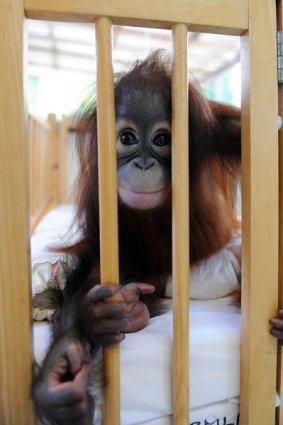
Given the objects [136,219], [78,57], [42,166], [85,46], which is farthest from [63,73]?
[136,219]

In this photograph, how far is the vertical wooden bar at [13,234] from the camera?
0.55 metres

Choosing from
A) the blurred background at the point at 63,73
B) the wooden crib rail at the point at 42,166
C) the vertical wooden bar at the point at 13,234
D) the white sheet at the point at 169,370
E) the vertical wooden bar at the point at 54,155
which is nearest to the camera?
the vertical wooden bar at the point at 13,234

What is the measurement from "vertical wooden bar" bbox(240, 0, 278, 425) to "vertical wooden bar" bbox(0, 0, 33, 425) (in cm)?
37

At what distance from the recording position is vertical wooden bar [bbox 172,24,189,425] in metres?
0.60

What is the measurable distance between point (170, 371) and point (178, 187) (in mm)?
328

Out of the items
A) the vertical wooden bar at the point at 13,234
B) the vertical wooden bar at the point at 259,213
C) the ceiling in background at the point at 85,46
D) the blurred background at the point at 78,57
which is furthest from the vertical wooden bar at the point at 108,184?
the ceiling in background at the point at 85,46

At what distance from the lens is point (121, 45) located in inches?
130

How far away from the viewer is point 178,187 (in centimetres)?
61

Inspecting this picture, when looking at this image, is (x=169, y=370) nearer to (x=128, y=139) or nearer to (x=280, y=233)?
(x=280, y=233)

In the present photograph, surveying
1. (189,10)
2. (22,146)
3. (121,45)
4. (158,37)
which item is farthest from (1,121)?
(121,45)

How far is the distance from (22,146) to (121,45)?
10.1ft

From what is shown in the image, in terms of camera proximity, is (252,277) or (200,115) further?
(200,115)

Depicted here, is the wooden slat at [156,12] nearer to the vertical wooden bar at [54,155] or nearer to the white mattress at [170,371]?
the white mattress at [170,371]

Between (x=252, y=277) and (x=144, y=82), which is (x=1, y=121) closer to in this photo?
(x=144, y=82)
